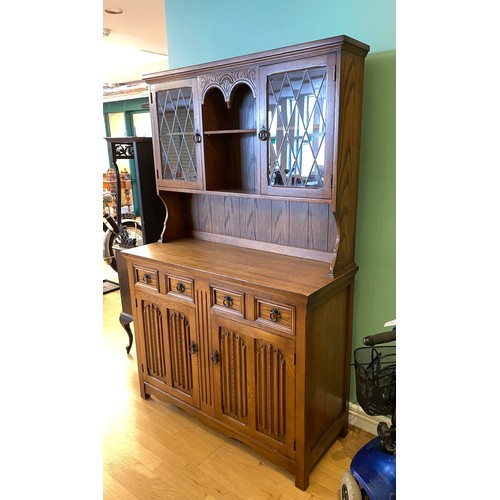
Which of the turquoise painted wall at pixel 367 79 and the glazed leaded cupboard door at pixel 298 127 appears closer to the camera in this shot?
the glazed leaded cupboard door at pixel 298 127

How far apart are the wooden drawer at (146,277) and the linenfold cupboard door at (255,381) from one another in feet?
1.54

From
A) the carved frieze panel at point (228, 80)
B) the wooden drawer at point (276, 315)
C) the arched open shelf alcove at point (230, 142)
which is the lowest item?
the wooden drawer at point (276, 315)

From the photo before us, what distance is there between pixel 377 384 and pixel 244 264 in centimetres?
84

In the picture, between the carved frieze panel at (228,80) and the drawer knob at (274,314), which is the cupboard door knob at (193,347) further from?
the carved frieze panel at (228,80)

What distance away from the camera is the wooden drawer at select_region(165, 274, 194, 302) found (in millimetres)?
2018

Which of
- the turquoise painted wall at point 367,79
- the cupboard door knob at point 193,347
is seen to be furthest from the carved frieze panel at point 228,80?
the cupboard door knob at point 193,347

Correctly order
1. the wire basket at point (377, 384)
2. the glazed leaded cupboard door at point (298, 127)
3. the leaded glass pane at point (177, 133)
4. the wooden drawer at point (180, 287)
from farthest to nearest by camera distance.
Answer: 1. the leaded glass pane at point (177, 133)
2. the wooden drawer at point (180, 287)
3. the glazed leaded cupboard door at point (298, 127)
4. the wire basket at point (377, 384)

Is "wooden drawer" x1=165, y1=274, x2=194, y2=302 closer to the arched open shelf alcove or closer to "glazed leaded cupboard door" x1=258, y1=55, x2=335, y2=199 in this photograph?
the arched open shelf alcove

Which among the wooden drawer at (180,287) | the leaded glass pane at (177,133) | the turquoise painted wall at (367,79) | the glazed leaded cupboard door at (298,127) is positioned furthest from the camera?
the leaded glass pane at (177,133)

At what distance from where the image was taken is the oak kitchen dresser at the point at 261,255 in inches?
65.2
